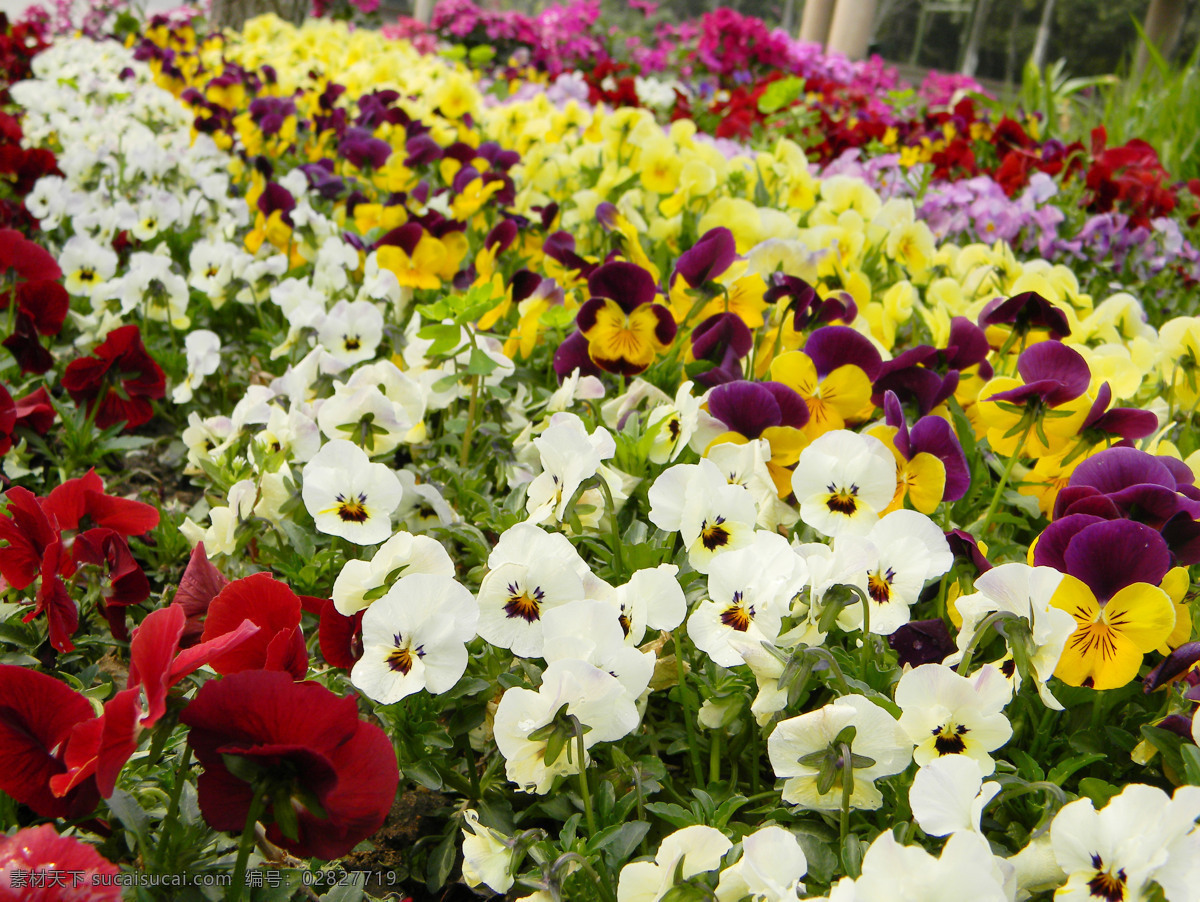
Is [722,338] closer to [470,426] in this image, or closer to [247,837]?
[470,426]

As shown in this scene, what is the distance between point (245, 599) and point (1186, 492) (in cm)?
101

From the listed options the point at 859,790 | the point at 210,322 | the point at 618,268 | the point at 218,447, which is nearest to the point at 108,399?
A: the point at 218,447

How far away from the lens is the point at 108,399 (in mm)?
1840

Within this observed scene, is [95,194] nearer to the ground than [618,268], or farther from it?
nearer to the ground

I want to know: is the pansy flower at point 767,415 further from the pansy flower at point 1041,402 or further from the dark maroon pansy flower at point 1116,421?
the dark maroon pansy flower at point 1116,421

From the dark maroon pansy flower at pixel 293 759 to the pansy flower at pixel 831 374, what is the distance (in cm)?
83

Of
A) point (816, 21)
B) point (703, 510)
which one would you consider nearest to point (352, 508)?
point (703, 510)

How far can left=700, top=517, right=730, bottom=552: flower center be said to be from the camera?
1.15m

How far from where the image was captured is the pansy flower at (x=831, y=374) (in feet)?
4.44

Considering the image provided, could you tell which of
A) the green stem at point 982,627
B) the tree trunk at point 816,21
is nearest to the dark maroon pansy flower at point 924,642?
the green stem at point 982,627

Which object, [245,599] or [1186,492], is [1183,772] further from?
[245,599]

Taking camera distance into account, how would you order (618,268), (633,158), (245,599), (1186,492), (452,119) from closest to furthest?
(245,599), (1186,492), (618,268), (633,158), (452,119)

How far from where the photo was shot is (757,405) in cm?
131

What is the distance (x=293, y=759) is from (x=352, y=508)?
1.76 ft
